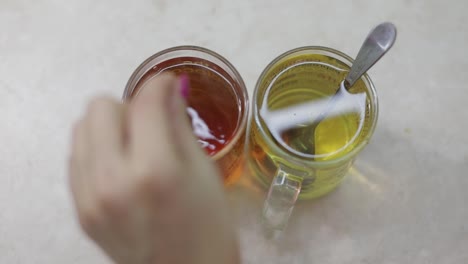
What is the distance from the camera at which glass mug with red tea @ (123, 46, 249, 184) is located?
45 cm

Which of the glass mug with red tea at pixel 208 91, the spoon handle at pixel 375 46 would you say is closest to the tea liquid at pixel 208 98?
the glass mug with red tea at pixel 208 91

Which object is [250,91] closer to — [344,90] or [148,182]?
[344,90]

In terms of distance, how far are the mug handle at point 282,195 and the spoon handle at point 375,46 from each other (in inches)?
3.8

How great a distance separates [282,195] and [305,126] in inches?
2.7

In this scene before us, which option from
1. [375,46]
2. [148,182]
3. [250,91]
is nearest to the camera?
[148,182]

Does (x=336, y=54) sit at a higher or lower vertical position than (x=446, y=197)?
higher

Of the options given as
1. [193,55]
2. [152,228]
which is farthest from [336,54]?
[152,228]

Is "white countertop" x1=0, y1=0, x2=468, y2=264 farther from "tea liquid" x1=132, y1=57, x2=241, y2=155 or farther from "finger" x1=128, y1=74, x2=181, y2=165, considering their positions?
"finger" x1=128, y1=74, x2=181, y2=165

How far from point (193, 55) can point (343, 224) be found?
8.0 inches

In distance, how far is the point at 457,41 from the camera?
20.8 inches

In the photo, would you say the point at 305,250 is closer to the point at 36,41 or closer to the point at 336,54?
the point at 336,54

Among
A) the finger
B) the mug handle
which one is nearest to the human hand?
the finger

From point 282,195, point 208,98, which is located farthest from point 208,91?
point 282,195

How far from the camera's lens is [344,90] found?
45 centimetres
